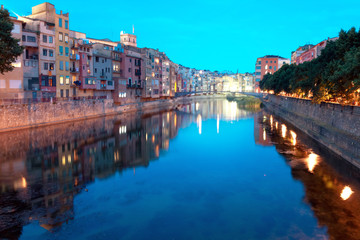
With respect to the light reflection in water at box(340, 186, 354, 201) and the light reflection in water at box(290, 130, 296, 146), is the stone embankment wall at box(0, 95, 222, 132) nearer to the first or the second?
the light reflection in water at box(290, 130, 296, 146)

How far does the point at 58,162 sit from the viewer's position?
24.9 metres

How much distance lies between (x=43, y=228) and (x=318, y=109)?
126ft

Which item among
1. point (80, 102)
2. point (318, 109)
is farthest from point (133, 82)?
point (318, 109)

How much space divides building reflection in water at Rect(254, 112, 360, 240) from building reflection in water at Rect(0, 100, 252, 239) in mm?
12420

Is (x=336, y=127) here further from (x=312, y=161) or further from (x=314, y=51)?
(x=314, y=51)

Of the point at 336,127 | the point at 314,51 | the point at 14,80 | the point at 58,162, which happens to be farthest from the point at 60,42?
the point at 314,51

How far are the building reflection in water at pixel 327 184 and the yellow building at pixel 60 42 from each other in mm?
39255

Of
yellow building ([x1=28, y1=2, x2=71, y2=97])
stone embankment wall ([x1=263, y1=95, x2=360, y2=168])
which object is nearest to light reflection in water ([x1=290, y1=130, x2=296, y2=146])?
stone embankment wall ([x1=263, y1=95, x2=360, y2=168])

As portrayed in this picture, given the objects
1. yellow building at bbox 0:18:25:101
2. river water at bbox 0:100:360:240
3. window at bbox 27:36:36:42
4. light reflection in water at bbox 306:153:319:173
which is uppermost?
window at bbox 27:36:36:42

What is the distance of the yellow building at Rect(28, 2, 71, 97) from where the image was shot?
174 feet

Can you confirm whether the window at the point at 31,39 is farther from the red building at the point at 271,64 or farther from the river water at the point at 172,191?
the red building at the point at 271,64

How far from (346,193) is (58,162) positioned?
21734 mm

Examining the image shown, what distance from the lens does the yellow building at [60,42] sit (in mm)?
53062

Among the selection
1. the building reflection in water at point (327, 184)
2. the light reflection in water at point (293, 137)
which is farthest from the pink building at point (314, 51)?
the building reflection in water at point (327, 184)
